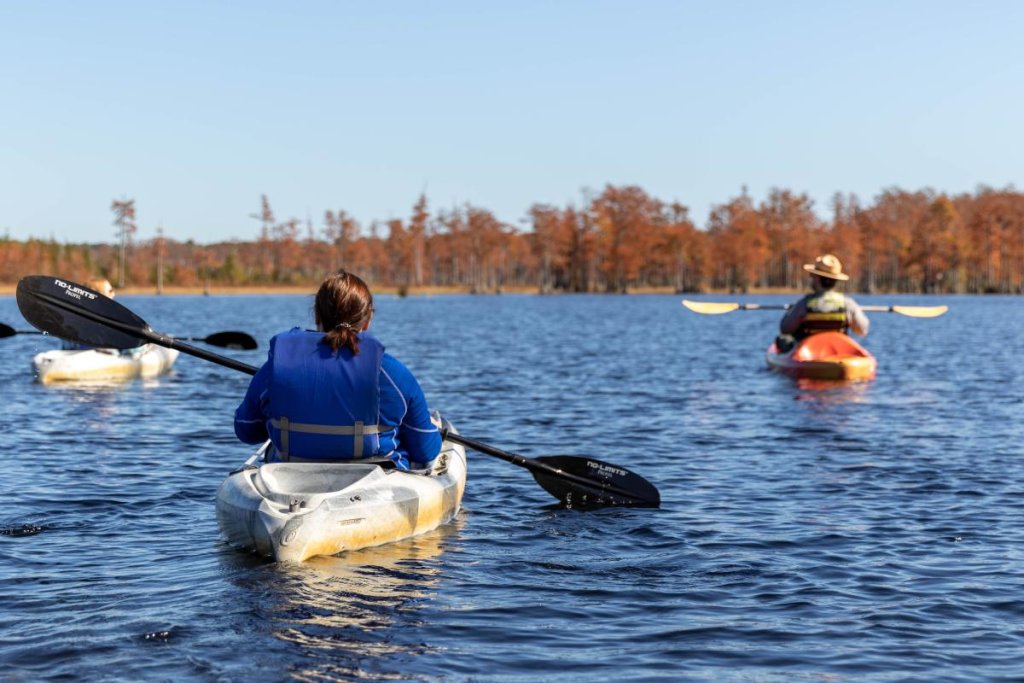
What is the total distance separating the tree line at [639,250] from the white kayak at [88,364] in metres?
117

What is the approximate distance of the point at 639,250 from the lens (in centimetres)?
15612

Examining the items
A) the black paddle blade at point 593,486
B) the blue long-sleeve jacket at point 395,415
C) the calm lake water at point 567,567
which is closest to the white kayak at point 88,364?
the calm lake water at point 567,567

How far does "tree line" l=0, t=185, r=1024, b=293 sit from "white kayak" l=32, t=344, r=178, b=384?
117m

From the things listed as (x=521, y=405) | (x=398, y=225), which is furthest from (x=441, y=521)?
(x=398, y=225)

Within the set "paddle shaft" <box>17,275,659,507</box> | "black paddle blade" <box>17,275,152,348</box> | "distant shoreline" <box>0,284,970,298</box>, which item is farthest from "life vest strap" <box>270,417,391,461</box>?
"distant shoreline" <box>0,284,970,298</box>

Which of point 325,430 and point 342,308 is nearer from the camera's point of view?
point 342,308

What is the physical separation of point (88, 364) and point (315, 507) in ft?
53.6

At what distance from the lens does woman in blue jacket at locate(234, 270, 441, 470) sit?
791cm

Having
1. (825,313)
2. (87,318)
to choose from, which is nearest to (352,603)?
(87,318)

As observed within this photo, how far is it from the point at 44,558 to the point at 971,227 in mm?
160953

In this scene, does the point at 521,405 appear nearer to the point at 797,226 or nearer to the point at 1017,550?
the point at 1017,550

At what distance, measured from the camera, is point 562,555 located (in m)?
9.06

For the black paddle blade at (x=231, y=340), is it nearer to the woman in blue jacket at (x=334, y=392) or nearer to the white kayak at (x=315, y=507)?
the white kayak at (x=315, y=507)

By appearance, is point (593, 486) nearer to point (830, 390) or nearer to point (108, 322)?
point (108, 322)
